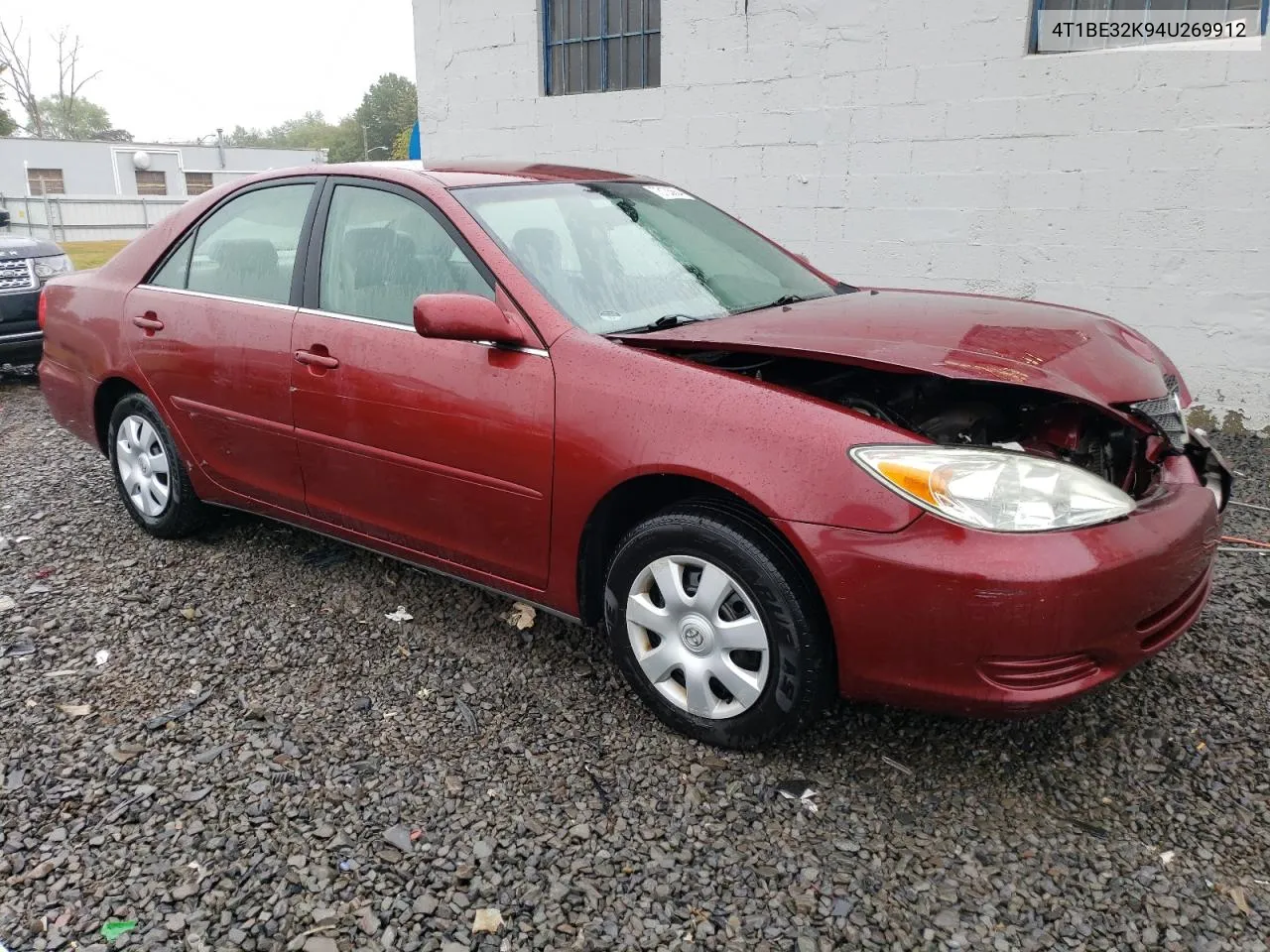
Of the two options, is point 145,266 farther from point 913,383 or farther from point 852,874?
point 852,874

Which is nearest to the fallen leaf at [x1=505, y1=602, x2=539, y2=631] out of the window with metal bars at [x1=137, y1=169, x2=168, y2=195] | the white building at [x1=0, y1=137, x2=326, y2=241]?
the white building at [x1=0, y1=137, x2=326, y2=241]

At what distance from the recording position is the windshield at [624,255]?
9.95 ft

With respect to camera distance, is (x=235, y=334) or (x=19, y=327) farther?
(x=19, y=327)

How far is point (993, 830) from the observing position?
2412 mm

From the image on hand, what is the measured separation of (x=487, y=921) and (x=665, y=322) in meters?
1.72

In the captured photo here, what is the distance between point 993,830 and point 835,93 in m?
5.08

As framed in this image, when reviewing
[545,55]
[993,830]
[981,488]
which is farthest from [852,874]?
[545,55]

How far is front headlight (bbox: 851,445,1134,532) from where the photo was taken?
2.26 meters

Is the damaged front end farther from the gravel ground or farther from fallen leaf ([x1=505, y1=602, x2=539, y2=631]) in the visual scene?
fallen leaf ([x1=505, y1=602, x2=539, y2=631])

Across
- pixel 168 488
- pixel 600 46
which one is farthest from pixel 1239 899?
pixel 600 46

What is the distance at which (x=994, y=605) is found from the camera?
2205 millimetres

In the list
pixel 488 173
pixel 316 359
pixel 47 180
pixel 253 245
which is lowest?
pixel 316 359

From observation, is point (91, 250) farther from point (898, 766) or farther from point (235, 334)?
point (898, 766)

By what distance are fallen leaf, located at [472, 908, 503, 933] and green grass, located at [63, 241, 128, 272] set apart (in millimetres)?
20391
